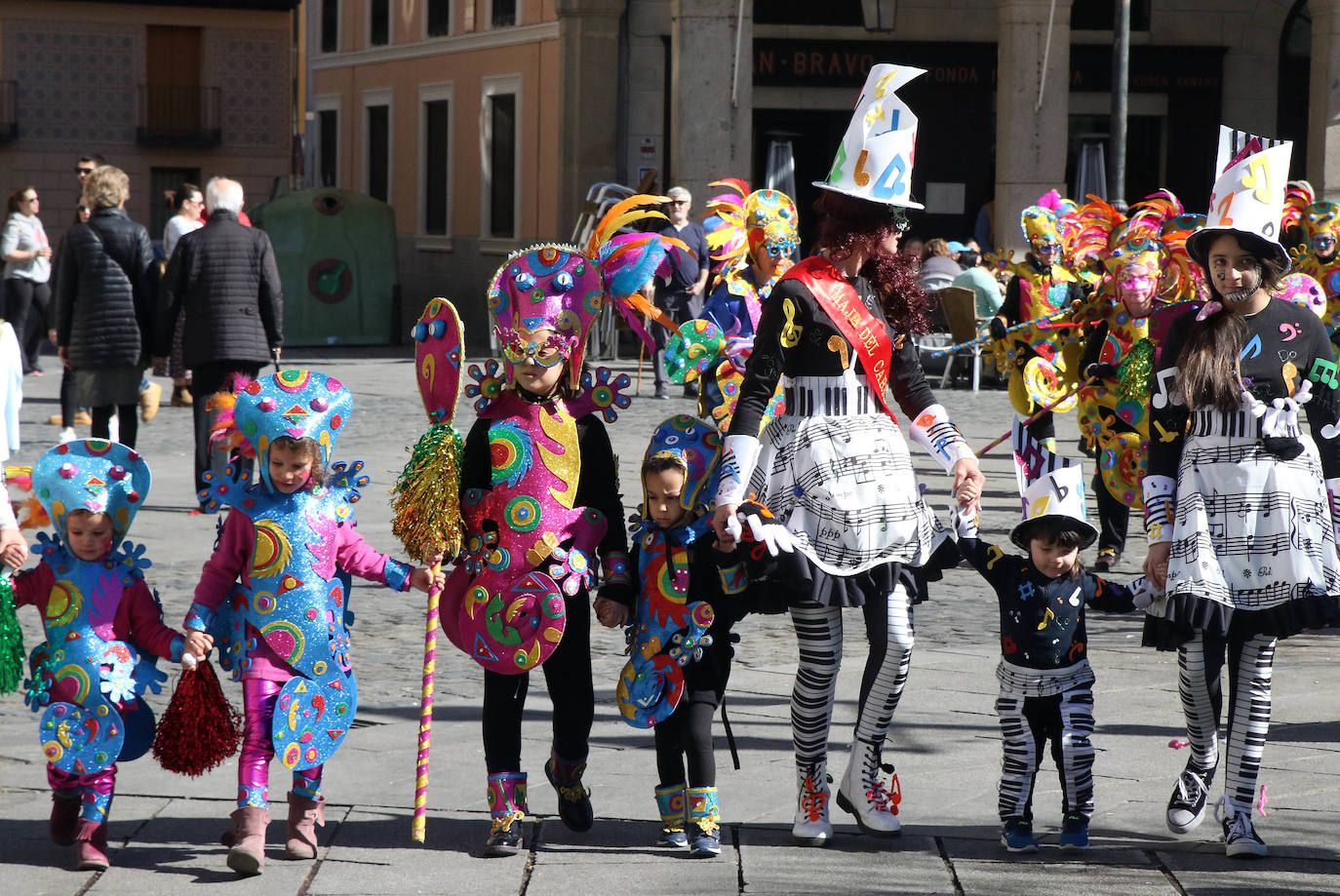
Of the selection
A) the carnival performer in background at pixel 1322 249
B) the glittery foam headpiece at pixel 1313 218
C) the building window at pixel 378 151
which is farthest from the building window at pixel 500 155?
the carnival performer in background at pixel 1322 249

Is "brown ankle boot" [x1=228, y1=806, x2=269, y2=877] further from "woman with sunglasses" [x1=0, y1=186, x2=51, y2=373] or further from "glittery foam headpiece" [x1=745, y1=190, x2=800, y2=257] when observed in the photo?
"woman with sunglasses" [x1=0, y1=186, x2=51, y2=373]

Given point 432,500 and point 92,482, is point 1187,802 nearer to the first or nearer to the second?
point 432,500

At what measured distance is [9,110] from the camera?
36.8 metres

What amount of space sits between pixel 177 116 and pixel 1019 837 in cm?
3596

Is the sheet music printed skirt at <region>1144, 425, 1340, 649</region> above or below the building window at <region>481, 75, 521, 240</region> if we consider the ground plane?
below

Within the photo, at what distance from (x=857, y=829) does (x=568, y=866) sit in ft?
2.91

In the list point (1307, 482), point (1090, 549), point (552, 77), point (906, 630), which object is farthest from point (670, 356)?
point (552, 77)

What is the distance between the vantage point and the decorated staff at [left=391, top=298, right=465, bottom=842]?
492cm

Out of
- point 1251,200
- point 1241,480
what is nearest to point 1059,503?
point 1241,480

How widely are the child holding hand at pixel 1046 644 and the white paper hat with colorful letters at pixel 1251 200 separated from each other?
0.77m

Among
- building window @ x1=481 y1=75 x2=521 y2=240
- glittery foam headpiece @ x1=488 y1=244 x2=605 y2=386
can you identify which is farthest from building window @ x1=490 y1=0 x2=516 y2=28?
glittery foam headpiece @ x1=488 y1=244 x2=605 y2=386

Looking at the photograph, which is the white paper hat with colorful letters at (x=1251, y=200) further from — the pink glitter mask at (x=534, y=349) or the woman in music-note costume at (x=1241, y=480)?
the pink glitter mask at (x=534, y=349)

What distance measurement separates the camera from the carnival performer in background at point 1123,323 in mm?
8906

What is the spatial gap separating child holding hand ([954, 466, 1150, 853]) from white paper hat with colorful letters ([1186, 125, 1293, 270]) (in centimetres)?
77
